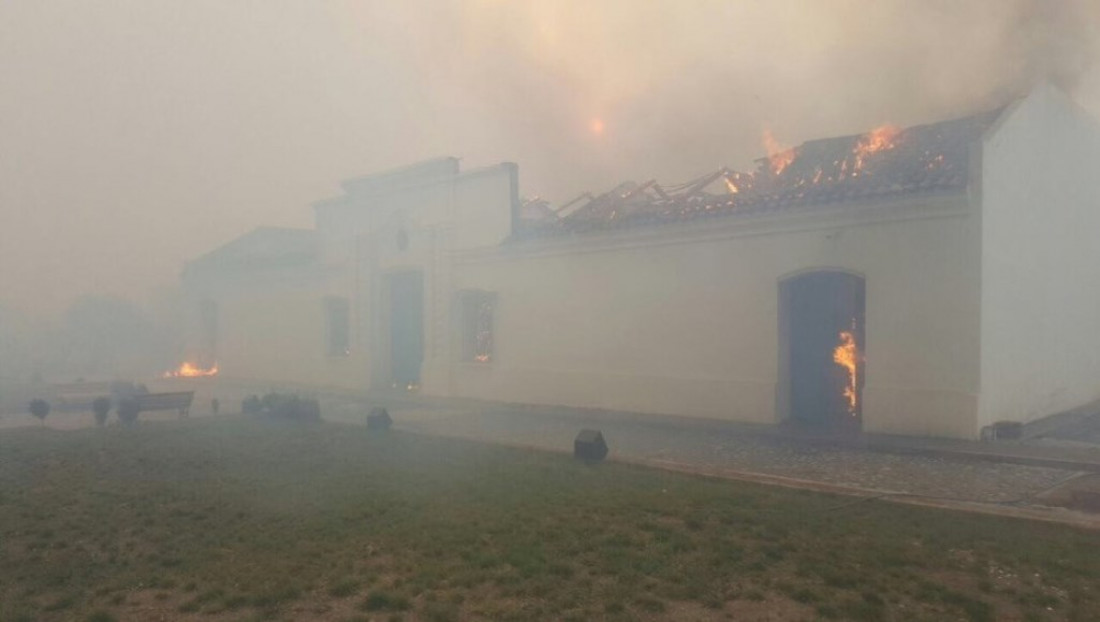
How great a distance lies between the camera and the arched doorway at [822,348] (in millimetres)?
12234

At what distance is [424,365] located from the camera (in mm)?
18922

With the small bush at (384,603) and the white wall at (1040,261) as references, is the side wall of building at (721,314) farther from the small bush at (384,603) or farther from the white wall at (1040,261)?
the small bush at (384,603)

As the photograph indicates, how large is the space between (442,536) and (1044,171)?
1199 cm

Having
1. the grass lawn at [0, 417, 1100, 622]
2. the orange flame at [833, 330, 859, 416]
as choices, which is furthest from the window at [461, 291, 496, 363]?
the grass lawn at [0, 417, 1100, 622]

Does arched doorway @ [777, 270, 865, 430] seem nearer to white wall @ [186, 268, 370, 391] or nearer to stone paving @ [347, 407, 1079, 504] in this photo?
stone paving @ [347, 407, 1079, 504]

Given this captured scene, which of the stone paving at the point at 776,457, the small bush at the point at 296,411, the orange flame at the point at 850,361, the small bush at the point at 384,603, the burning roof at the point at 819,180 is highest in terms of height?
the burning roof at the point at 819,180

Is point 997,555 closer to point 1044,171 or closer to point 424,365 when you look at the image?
point 1044,171

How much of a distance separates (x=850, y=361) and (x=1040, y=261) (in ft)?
11.8

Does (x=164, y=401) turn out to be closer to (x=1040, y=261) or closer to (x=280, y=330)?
(x=280, y=330)

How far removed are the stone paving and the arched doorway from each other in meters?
1.70

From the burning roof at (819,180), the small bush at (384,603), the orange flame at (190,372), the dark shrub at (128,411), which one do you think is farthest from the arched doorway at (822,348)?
the orange flame at (190,372)

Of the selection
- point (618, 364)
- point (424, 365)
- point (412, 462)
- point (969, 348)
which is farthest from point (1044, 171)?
point (424, 365)

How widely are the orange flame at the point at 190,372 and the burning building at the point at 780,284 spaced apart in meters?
8.79

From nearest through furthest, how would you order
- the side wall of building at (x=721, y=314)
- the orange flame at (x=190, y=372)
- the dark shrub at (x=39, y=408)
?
the side wall of building at (x=721, y=314)
the dark shrub at (x=39, y=408)
the orange flame at (x=190, y=372)
